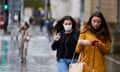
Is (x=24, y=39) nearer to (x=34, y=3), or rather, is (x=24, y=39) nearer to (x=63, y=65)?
(x=63, y=65)

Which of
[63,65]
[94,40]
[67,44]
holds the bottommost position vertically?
[63,65]

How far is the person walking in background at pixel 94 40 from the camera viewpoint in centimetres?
808

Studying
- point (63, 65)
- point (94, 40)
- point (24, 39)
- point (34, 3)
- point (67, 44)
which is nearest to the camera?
point (94, 40)

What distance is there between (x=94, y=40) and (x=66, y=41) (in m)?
2.25

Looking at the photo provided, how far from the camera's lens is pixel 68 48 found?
33.4ft

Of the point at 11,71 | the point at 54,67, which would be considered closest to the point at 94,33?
the point at 11,71

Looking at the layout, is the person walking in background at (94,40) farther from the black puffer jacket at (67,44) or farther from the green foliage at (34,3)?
the green foliage at (34,3)

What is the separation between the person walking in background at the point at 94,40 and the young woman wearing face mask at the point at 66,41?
1.84 meters

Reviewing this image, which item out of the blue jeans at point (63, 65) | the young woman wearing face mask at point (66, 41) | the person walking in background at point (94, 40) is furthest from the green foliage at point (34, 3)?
the person walking in background at point (94, 40)

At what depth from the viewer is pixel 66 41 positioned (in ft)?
33.6

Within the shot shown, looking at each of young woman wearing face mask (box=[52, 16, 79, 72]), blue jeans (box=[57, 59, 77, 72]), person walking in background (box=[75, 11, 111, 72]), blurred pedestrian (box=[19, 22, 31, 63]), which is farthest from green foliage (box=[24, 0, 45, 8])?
person walking in background (box=[75, 11, 111, 72])

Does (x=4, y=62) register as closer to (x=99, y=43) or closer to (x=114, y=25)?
(x=114, y=25)

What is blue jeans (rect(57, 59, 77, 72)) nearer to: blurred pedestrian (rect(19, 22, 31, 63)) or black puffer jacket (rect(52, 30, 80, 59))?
black puffer jacket (rect(52, 30, 80, 59))

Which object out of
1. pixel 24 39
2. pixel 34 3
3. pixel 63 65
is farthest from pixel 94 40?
pixel 34 3
